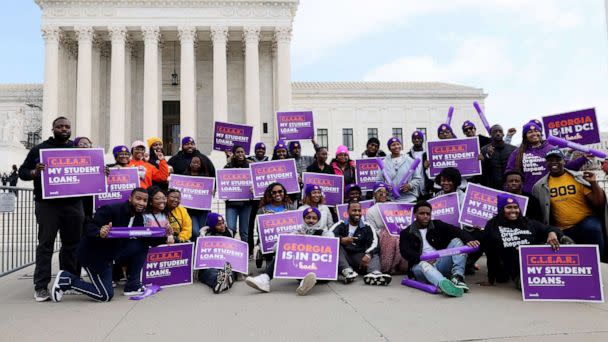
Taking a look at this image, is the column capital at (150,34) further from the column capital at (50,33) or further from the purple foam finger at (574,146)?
the purple foam finger at (574,146)

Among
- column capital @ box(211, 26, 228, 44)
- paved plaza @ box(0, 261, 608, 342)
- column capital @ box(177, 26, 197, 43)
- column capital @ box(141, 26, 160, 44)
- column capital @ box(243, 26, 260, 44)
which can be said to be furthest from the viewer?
column capital @ box(243, 26, 260, 44)

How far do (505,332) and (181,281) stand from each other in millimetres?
4567

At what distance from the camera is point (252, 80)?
107 feet

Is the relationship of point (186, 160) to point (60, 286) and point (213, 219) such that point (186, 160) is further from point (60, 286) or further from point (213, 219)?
point (60, 286)

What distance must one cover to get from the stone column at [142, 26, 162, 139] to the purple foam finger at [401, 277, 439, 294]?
28196 mm

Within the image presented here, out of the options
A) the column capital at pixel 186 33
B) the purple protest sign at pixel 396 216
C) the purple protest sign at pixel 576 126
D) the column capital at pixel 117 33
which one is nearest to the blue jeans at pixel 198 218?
the purple protest sign at pixel 396 216

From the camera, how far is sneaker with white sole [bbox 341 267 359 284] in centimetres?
662

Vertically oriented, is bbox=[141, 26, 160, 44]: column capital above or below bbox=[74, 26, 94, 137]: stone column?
above

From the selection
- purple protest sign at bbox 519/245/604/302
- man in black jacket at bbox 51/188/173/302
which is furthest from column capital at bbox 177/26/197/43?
purple protest sign at bbox 519/245/604/302

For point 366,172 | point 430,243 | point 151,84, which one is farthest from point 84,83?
point 430,243

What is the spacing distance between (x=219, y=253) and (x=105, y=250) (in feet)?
5.53

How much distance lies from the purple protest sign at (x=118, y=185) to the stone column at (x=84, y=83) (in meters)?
26.5

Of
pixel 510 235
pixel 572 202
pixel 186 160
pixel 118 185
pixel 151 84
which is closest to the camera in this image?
pixel 510 235

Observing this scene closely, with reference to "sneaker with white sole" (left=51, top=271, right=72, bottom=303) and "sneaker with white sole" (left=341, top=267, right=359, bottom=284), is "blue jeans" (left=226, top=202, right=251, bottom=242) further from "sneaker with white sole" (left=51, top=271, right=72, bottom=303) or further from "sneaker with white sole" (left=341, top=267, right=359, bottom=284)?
"sneaker with white sole" (left=51, top=271, right=72, bottom=303)
